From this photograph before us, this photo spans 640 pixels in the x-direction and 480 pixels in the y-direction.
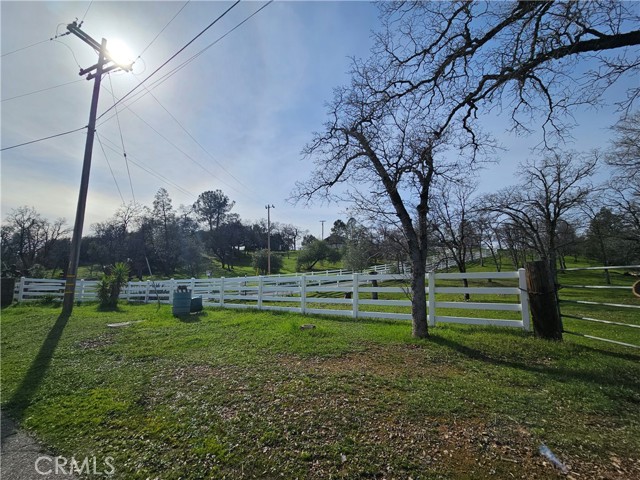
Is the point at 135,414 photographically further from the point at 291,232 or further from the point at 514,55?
the point at 291,232

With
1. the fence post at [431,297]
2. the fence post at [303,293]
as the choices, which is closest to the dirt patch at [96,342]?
the fence post at [303,293]

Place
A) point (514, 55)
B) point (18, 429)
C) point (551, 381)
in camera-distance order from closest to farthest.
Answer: point (18, 429), point (551, 381), point (514, 55)

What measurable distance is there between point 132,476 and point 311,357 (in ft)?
9.84

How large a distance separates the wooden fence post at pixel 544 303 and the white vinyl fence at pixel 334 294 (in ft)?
1.15

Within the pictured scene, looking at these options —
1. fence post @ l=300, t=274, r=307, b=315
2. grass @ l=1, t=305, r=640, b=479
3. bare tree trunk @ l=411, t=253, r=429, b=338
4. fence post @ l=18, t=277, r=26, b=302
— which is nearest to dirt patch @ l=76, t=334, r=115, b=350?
grass @ l=1, t=305, r=640, b=479

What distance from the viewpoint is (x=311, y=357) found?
5.09m

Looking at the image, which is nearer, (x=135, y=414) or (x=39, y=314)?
(x=135, y=414)

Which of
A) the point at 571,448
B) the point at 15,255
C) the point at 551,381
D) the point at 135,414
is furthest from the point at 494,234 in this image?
the point at 15,255

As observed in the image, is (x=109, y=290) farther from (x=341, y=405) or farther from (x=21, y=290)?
(x=341, y=405)

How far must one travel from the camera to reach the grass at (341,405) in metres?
2.46

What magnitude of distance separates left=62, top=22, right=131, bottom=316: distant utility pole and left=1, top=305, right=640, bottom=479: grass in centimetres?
528

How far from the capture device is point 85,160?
1114 cm

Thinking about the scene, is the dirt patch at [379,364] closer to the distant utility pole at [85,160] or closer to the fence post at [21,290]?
the distant utility pole at [85,160]

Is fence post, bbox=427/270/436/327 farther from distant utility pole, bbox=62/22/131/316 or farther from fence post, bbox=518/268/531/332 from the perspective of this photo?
distant utility pole, bbox=62/22/131/316
